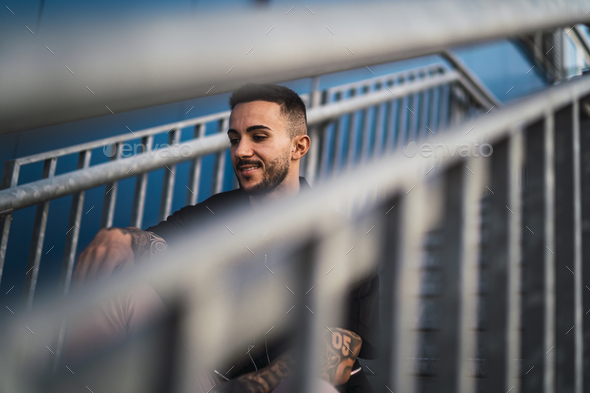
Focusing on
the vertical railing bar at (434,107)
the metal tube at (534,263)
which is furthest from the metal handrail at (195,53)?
the vertical railing bar at (434,107)

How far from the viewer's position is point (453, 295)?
0.66 m

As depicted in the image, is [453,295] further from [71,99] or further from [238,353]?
[71,99]

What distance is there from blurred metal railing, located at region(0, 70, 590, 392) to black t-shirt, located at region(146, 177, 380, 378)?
0.05 meters

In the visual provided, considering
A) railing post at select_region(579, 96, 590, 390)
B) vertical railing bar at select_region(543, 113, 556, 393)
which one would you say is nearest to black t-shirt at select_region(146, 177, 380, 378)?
vertical railing bar at select_region(543, 113, 556, 393)

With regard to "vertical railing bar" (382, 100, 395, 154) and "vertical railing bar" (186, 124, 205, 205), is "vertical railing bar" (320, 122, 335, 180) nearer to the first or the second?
"vertical railing bar" (382, 100, 395, 154)

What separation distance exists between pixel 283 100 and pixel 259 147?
6.6 inches

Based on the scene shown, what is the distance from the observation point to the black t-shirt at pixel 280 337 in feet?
2.07

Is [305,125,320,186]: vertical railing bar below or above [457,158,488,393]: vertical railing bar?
above

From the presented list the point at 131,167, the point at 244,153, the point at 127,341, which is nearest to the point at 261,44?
the point at 127,341

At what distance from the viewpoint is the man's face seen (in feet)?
4.48

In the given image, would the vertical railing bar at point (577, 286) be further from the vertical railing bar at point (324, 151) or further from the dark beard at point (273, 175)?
the vertical railing bar at point (324, 151)

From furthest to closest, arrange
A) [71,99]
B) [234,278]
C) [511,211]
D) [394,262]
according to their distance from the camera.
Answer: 1. [511,211]
2. [394,262]
3. [234,278]
4. [71,99]

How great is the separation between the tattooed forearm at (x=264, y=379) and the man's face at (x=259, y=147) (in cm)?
80

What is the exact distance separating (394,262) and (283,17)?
34cm
